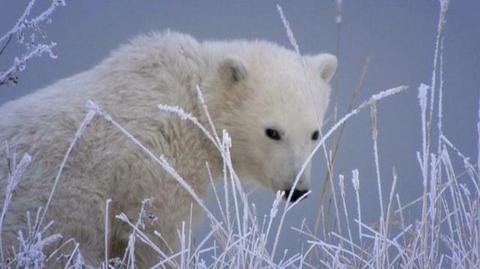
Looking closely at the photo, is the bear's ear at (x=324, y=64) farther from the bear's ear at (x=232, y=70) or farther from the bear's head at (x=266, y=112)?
the bear's ear at (x=232, y=70)

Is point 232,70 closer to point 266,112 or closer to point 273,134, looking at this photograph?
point 266,112

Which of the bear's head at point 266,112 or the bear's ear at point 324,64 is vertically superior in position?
the bear's ear at point 324,64

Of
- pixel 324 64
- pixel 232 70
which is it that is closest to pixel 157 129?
pixel 232 70

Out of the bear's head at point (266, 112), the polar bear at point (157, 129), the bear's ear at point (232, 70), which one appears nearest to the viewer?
the polar bear at point (157, 129)

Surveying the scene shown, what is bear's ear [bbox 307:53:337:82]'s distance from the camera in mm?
4691

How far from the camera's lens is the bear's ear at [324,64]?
469 cm

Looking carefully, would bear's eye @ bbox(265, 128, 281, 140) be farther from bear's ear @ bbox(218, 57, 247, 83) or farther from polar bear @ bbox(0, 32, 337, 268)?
bear's ear @ bbox(218, 57, 247, 83)

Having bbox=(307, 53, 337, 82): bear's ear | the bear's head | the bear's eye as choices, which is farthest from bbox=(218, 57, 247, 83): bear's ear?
bbox=(307, 53, 337, 82): bear's ear

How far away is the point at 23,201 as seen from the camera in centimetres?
348

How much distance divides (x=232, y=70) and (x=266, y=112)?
0.31 m

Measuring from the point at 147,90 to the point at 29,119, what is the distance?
64cm

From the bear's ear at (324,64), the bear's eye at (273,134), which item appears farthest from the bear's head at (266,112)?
the bear's ear at (324,64)

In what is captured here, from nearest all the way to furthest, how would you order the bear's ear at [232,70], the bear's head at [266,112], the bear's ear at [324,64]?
the bear's head at [266,112] < the bear's ear at [232,70] < the bear's ear at [324,64]

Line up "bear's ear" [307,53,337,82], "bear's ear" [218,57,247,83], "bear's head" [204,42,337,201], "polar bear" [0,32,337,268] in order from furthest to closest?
"bear's ear" [307,53,337,82] < "bear's ear" [218,57,247,83] < "bear's head" [204,42,337,201] < "polar bear" [0,32,337,268]
